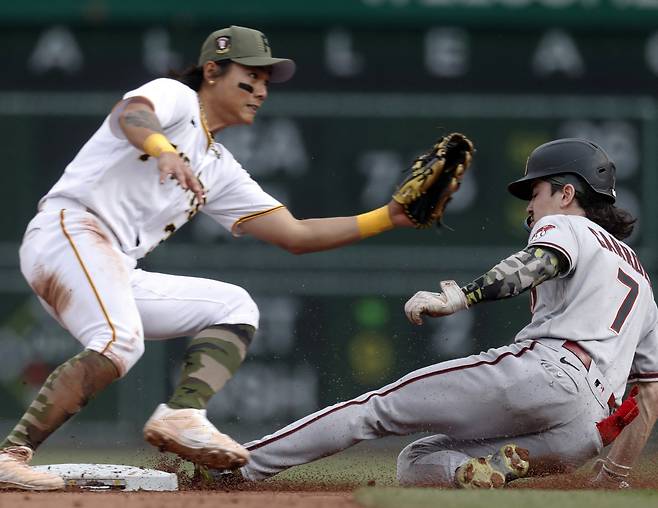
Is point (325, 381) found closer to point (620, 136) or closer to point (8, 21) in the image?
point (620, 136)

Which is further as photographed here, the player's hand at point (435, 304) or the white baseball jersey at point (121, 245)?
the white baseball jersey at point (121, 245)

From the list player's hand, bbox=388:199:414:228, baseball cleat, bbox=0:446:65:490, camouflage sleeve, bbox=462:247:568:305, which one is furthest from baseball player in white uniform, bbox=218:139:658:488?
baseball cleat, bbox=0:446:65:490

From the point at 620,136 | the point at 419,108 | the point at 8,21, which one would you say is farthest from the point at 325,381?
the point at 8,21

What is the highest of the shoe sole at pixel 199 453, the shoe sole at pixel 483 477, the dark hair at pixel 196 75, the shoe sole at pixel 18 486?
the dark hair at pixel 196 75

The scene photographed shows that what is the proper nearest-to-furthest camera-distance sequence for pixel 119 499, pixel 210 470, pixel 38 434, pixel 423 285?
pixel 119 499 → pixel 38 434 → pixel 210 470 → pixel 423 285

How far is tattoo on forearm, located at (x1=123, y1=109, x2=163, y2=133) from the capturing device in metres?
4.26

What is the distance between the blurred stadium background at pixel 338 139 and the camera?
24.6 ft

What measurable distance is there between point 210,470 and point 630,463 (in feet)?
4.70

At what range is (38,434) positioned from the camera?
14.1 feet

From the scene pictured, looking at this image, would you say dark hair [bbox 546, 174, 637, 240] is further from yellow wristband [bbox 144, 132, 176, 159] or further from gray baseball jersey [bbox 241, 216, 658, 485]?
yellow wristband [bbox 144, 132, 176, 159]

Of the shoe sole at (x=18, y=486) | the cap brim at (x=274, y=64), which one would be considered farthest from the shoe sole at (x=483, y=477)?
the cap brim at (x=274, y=64)

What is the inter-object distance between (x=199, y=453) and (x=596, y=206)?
5.32ft

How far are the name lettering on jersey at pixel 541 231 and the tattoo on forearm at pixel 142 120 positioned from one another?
123cm

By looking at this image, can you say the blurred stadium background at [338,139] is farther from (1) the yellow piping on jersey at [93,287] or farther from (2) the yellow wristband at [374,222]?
(1) the yellow piping on jersey at [93,287]
